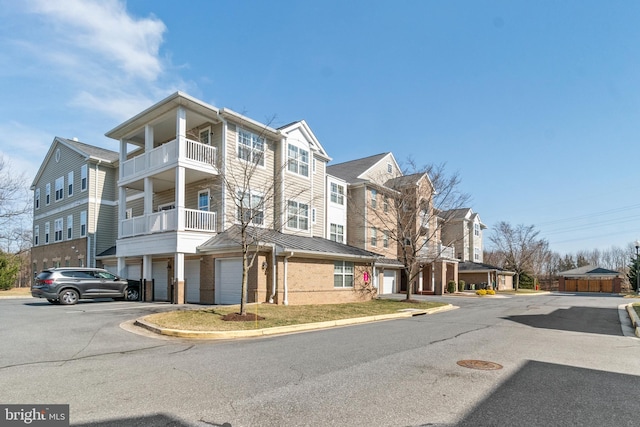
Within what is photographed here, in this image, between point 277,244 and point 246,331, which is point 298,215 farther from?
point 246,331

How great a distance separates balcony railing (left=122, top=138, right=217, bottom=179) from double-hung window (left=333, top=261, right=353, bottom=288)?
8.83m

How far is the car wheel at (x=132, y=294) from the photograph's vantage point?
69.9 feet

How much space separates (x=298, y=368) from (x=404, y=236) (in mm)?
18883

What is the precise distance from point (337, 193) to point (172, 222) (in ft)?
45.7

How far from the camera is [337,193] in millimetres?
30578

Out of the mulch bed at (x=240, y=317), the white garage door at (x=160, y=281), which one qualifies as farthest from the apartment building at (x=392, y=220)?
the white garage door at (x=160, y=281)

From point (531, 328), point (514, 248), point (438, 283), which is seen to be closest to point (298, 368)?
point (531, 328)

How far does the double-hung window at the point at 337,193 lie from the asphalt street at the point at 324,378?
19.0m

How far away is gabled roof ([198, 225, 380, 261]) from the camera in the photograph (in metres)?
18.4

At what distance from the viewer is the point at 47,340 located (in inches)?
384

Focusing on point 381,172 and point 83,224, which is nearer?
point 83,224

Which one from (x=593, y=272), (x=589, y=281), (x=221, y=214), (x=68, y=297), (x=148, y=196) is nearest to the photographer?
(x=68, y=297)

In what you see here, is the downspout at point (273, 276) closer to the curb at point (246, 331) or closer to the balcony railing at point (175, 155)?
the curb at point (246, 331)

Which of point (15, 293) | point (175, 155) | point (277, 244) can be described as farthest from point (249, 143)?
point (15, 293)
